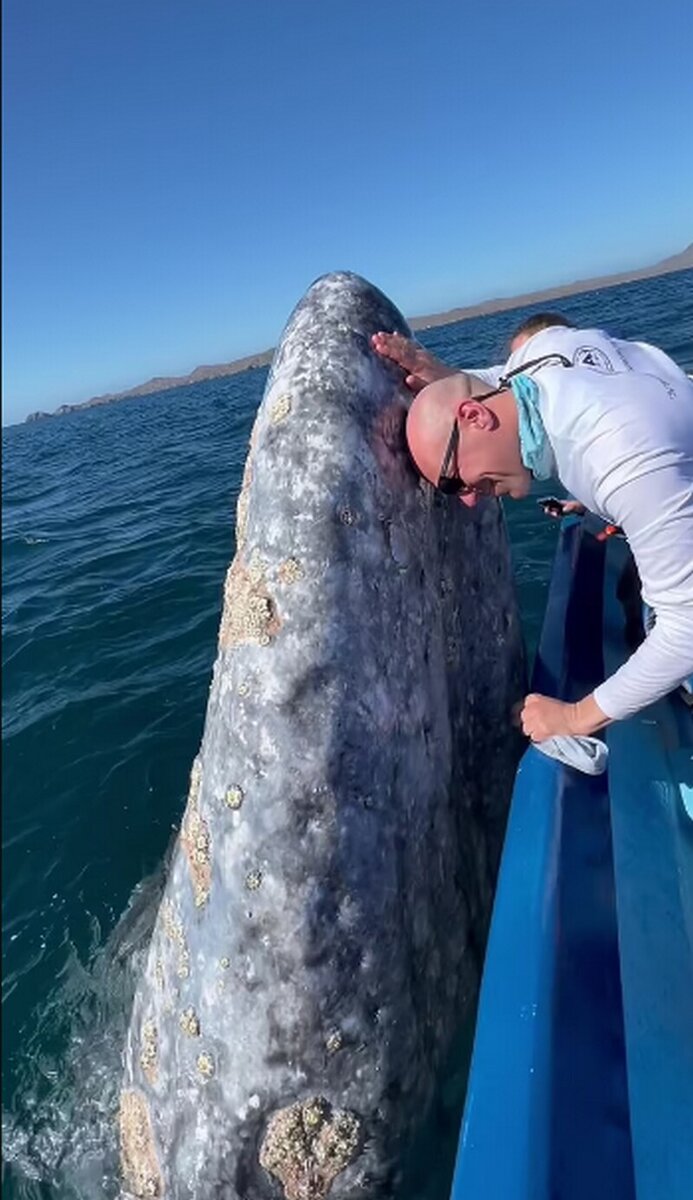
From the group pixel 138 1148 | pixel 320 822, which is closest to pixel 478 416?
pixel 320 822

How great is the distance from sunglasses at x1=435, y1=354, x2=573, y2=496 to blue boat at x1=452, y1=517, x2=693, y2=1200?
47.9 inches

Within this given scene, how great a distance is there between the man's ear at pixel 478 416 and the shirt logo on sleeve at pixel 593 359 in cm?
31

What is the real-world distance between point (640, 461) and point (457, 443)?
1.83 feet

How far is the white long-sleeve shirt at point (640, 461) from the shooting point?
2.53 m

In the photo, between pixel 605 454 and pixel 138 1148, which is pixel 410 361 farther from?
pixel 138 1148

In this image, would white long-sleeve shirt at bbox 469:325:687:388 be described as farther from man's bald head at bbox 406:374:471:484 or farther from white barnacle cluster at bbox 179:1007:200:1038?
white barnacle cluster at bbox 179:1007:200:1038

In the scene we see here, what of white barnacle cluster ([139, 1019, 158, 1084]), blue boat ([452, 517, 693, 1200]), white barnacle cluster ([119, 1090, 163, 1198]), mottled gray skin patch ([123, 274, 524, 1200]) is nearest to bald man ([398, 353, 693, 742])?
mottled gray skin patch ([123, 274, 524, 1200])

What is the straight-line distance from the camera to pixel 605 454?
254cm

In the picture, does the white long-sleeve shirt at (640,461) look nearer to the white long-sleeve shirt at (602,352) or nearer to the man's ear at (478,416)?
the white long-sleeve shirt at (602,352)

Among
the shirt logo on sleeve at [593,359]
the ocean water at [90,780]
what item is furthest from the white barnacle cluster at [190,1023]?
the shirt logo on sleeve at [593,359]

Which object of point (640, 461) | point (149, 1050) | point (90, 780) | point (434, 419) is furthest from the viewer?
point (90, 780)

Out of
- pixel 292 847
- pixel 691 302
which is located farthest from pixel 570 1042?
pixel 691 302

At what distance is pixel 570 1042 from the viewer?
256 centimetres

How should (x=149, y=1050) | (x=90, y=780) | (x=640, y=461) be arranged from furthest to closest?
(x=90, y=780)
(x=149, y=1050)
(x=640, y=461)
